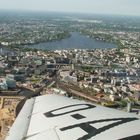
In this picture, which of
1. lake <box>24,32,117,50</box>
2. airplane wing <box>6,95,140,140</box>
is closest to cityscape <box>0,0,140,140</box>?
lake <box>24,32,117,50</box>

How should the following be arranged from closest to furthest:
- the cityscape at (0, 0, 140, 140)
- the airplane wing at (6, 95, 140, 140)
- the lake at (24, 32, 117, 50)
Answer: the airplane wing at (6, 95, 140, 140), the cityscape at (0, 0, 140, 140), the lake at (24, 32, 117, 50)

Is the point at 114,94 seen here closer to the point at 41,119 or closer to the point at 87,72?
the point at 87,72

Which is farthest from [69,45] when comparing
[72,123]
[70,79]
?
[72,123]

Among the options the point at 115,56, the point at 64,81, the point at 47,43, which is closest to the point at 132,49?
the point at 115,56

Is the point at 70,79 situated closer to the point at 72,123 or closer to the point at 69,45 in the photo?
the point at 72,123

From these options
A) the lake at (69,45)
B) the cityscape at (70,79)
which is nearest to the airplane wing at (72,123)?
the cityscape at (70,79)

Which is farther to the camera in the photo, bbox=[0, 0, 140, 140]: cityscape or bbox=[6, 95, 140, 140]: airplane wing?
bbox=[0, 0, 140, 140]: cityscape

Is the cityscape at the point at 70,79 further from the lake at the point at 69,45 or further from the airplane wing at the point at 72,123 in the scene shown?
the airplane wing at the point at 72,123

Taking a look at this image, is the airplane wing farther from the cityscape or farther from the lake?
the lake

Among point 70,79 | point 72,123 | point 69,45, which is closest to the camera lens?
point 72,123
